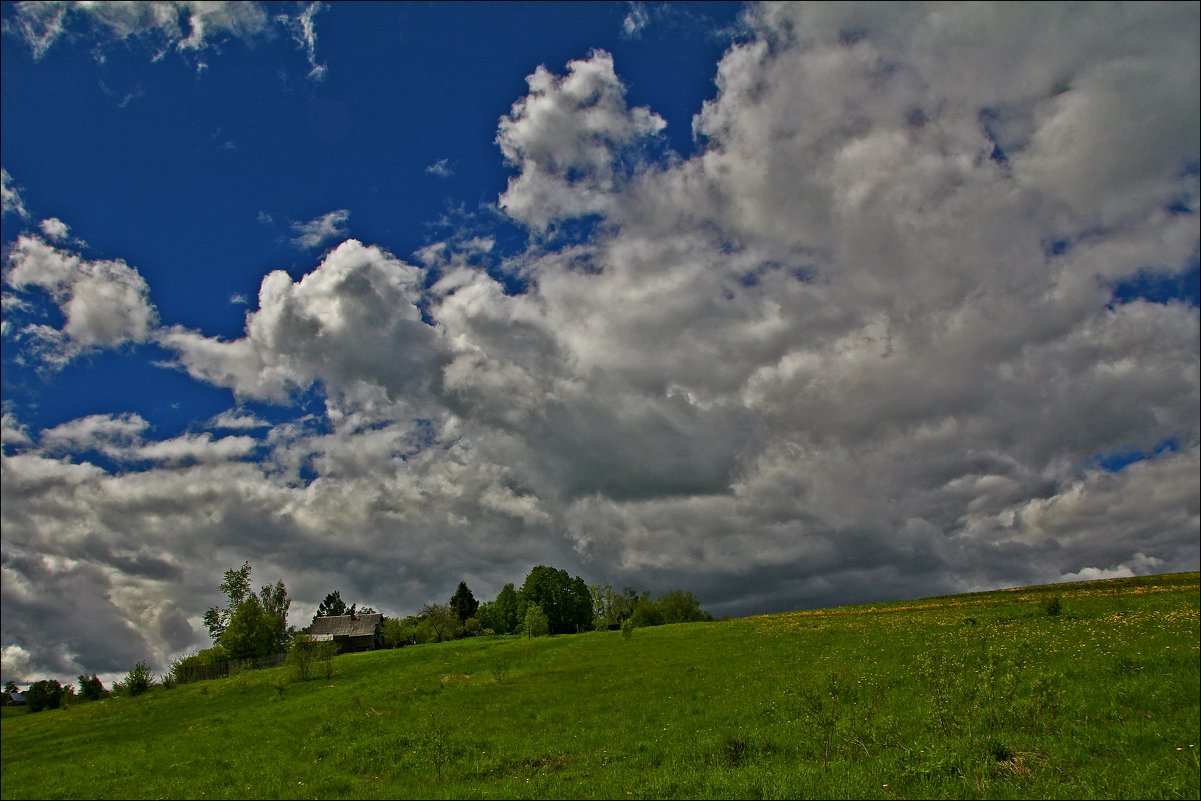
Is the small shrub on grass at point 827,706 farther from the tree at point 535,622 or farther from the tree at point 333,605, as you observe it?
the tree at point 333,605

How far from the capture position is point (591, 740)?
25469 millimetres

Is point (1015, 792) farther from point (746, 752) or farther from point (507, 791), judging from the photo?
point (507, 791)

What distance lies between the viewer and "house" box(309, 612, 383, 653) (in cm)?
13288

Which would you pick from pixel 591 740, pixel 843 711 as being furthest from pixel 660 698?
pixel 843 711

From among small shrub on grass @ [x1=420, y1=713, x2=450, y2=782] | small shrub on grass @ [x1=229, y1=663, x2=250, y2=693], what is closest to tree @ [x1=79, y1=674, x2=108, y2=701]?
small shrub on grass @ [x1=420, y1=713, x2=450, y2=782]

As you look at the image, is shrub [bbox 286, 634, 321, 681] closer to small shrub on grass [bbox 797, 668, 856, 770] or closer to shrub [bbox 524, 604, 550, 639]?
small shrub on grass [bbox 797, 668, 856, 770]

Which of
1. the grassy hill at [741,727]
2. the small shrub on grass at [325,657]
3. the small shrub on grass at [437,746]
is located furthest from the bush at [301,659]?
the small shrub on grass at [437,746]

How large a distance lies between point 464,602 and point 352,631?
35.1 metres

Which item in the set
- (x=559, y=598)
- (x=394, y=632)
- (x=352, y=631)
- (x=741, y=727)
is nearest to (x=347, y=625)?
(x=352, y=631)

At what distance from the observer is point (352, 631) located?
135 m

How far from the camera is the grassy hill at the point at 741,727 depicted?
52.3 ft

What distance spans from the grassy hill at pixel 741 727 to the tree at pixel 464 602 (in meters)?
121

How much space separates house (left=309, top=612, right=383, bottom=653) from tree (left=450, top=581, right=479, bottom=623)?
26138 mm

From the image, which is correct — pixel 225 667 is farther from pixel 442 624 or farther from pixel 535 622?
pixel 442 624
